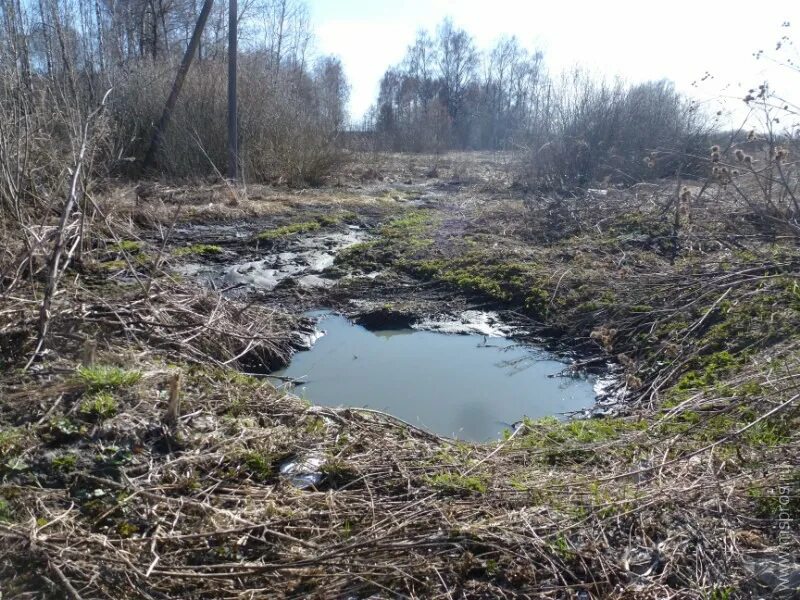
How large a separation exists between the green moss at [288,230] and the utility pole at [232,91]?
3.45 m

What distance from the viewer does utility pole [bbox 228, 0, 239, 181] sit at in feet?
49.1

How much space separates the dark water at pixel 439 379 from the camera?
603cm

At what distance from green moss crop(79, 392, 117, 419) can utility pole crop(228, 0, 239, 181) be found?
11.8 m

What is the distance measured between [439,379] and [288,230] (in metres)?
6.07

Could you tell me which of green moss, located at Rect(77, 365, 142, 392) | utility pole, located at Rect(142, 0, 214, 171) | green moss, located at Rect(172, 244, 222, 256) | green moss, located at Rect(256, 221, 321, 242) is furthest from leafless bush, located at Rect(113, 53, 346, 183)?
green moss, located at Rect(77, 365, 142, 392)

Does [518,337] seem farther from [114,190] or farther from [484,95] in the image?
[484,95]

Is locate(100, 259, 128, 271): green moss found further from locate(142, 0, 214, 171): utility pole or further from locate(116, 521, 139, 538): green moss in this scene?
locate(142, 0, 214, 171): utility pole

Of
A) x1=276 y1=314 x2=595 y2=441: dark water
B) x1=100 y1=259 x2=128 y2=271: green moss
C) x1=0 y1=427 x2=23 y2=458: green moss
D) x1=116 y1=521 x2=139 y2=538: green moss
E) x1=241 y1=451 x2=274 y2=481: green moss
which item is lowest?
x1=276 y1=314 x2=595 y2=441: dark water

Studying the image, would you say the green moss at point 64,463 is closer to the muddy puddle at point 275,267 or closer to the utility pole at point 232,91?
the muddy puddle at point 275,267

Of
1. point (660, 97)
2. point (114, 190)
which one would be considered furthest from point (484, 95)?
point (114, 190)

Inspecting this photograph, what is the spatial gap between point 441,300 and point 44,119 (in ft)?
17.2

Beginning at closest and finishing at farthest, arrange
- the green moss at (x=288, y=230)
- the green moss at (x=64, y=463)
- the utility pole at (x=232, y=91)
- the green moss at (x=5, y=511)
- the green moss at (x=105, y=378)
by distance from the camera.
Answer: the green moss at (x=5, y=511) → the green moss at (x=64, y=463) → the green moss at (x=105, y=378) → the green moss at (x=288, y=230) → the utility pole at (x=232, y=91)

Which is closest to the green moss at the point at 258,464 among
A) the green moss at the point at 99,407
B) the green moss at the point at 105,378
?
the green moss at the point at 99,407

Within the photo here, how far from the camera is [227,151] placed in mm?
16562
